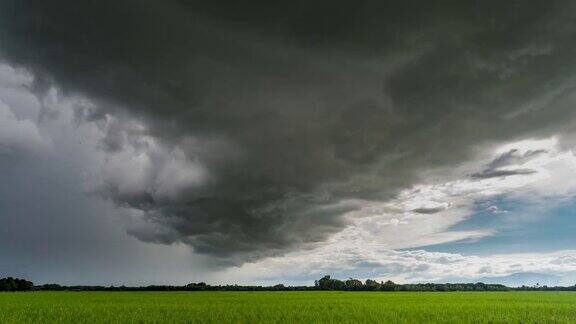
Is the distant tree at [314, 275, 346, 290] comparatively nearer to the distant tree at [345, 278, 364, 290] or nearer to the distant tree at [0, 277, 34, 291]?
the distant tree at [345, 278, 364, 290]

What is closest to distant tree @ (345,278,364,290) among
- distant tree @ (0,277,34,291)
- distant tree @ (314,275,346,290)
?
distant tree @ (314,275,346,290)

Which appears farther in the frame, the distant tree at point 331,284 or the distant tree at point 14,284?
the distant tree at point 331,284

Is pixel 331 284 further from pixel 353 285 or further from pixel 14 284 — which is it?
pixel 14 284

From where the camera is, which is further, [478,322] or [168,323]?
[478,322]

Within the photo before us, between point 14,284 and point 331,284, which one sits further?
point 331,284

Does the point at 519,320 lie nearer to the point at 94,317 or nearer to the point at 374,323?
the point at 374,323

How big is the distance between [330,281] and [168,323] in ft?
420

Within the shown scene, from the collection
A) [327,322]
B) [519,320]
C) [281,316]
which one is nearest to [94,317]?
[281,316]

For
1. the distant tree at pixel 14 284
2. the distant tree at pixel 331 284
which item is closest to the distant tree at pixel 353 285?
the distant tree at pixel 331 284

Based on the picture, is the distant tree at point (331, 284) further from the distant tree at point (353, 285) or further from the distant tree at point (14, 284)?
the distant tree at point (14, 284)

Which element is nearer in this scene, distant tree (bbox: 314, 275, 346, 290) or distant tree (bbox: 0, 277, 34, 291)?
distant tree (bbox: 0, 277, 34, 291)

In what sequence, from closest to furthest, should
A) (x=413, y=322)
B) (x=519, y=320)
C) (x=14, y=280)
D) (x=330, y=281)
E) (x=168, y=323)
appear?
(x=168, y=323)
(x=413, y=322)
(x=519, y=320)
(x=14, y=280)
(x=330, y=281)

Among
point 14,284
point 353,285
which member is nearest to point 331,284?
point 353,285

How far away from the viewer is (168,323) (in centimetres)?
1773
